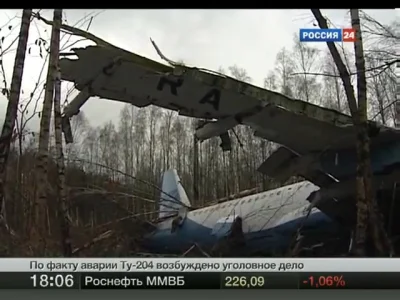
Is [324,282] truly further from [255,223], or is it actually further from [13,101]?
[13,101]

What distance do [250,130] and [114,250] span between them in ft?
3.84

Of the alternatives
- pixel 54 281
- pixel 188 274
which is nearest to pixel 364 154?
pixel 188 274

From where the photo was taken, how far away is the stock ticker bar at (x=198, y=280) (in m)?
4.66

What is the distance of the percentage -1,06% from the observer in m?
4.66

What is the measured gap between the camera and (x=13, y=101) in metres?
4.84

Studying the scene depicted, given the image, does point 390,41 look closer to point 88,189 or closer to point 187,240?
point 187,240

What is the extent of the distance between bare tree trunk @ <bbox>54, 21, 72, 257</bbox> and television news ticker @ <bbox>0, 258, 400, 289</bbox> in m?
0.14

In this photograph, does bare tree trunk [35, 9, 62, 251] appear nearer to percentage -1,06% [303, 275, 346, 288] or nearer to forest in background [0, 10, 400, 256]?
forest in background [0, 10, 400, 256]

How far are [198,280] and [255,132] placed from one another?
3.34 ft

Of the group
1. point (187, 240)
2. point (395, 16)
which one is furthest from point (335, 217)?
point (395, 16)

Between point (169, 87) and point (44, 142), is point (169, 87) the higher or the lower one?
the higher one
